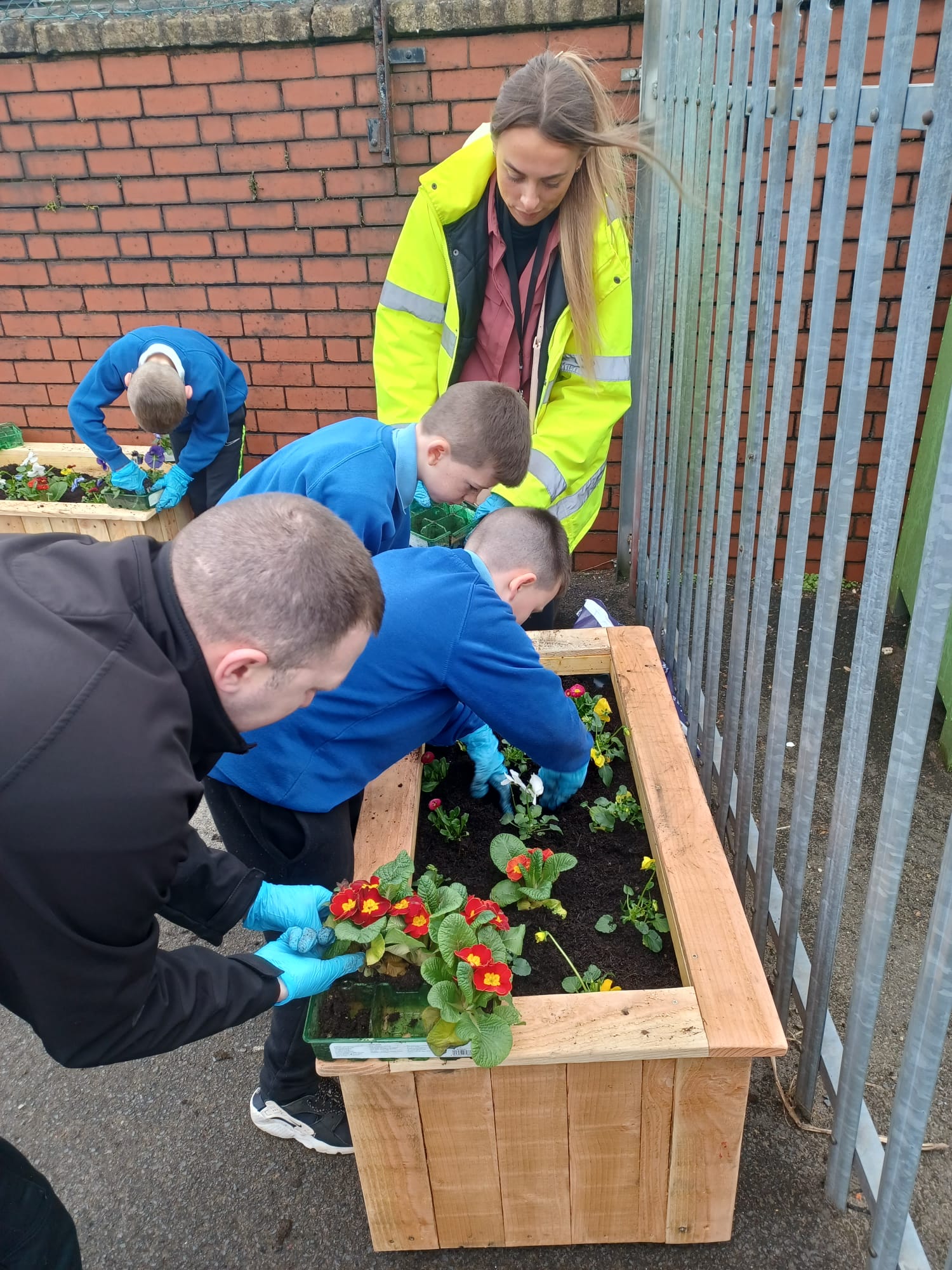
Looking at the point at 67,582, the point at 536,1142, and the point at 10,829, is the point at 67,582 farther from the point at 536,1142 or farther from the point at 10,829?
the point at 536,1142

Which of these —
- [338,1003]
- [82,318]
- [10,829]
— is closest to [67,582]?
[10,829]

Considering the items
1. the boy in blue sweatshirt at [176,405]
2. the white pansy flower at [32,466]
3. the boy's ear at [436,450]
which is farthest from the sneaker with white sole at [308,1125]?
the white pansy flower at [32,466]

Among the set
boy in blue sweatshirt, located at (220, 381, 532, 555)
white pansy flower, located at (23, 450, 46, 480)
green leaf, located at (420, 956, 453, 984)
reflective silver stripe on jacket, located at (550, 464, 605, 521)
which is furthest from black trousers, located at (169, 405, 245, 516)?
green leaf, located at (420, 956, 453, 984)

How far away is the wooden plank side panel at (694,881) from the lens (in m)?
1.56

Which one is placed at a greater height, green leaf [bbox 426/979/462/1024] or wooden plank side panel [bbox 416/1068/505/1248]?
green leaf [bbox 426/979/462/1024]

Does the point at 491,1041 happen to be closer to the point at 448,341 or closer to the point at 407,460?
the point at 407,460

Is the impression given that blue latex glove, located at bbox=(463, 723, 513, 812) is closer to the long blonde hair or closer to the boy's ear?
the boy's ear

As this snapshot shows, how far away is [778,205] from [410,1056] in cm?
175

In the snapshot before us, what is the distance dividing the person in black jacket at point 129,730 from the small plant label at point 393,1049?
170 mm

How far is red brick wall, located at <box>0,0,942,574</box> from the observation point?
3744 millimetres

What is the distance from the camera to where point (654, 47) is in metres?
3.30

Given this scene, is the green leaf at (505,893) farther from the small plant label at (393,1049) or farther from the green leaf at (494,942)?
the small plant label at (393,1049)

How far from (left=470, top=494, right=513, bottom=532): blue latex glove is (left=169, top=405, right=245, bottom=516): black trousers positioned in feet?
6.26

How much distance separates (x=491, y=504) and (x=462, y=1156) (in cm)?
186
